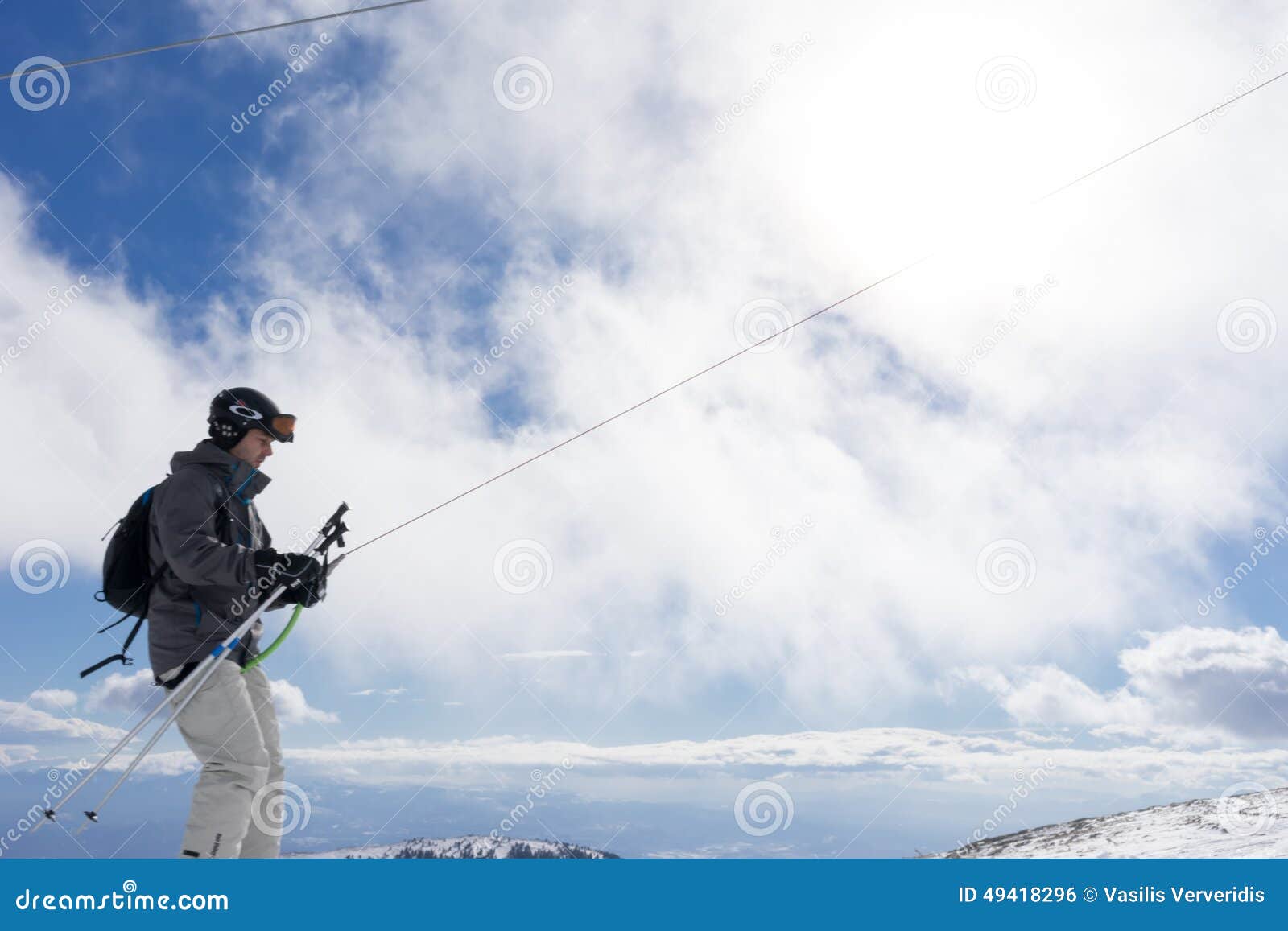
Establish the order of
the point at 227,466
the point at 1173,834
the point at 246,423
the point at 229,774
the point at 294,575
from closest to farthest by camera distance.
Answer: the point at 229,774, the point at 294,575, the point at 227,466, the point at 246,423, the point at 1173,834

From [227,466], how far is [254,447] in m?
0.26

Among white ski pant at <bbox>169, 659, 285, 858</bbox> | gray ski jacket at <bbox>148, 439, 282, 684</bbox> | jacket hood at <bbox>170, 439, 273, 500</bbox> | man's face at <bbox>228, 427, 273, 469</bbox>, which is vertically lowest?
white ski pant at <bbox>169, 659, 285, 858</bbox>

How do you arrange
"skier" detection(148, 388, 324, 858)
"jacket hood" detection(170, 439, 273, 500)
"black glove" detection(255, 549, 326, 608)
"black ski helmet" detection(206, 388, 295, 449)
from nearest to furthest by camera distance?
"skier" detection(148, 388, 324, 858) → "black glove" detection(255, 549, 326, 608) → "jacket hood" detection(170, 439, 273, 500) → "black ski helmet" detection(206, 388, 295, 449)

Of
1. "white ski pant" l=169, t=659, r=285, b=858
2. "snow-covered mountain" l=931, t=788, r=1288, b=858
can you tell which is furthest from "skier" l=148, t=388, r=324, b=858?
"snow-covered mountain" l=931, t=788, r=1288, b=858

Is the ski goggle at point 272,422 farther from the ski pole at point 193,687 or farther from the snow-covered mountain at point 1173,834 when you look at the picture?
the snow-covered mountain at point 1173,834

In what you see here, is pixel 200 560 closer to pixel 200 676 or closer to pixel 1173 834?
pixel 200 676

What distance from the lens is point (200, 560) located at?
4.88 m

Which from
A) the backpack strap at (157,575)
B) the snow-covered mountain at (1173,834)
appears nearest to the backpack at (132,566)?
the backpack strap at (157,575)

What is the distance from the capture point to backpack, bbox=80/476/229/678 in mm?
5168

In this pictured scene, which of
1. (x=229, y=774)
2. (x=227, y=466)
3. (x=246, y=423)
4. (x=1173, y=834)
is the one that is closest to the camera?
(x=229, y=774)

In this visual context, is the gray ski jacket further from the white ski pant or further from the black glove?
the white ski pant

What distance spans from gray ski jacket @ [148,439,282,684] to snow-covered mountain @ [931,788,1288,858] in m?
6.54

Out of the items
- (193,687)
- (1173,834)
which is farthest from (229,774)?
(1173,834)
